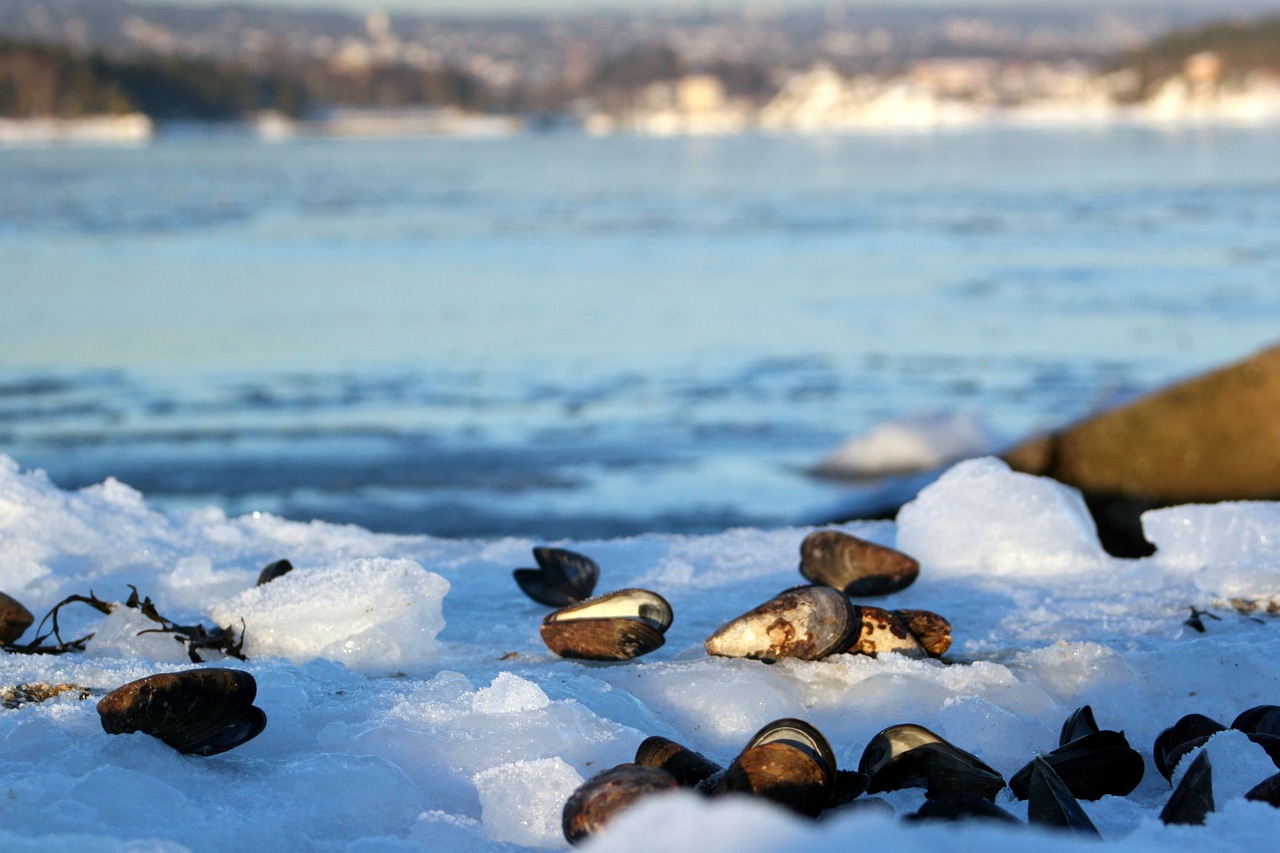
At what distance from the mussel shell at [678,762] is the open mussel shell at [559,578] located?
1092 mm

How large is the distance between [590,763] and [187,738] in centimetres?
61

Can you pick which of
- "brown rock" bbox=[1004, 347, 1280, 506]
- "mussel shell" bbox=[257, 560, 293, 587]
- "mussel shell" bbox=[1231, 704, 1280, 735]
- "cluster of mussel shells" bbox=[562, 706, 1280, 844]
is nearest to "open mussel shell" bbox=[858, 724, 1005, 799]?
"cluster of mussel shells" bbox=[562, 706, 1280, 844]

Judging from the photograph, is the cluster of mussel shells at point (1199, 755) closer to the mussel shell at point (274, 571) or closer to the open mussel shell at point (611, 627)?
the open mussel shell at point (611, 627)

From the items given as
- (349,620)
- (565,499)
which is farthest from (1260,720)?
(565,499)

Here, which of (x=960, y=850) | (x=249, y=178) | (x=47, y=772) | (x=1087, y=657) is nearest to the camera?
(x=960, y=850)

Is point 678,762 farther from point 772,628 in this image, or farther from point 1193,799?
point 1193,799

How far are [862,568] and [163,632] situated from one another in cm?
154

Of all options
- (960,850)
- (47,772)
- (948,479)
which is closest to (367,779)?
(47,772)

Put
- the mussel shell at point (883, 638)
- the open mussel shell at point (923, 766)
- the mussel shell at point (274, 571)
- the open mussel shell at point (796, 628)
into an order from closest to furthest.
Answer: the open mussel shell at point (923, 766) → the open mussel shell at point (796, 628) → the mussel shell at point (883, 638) → the mussel shell at point (274, 571)

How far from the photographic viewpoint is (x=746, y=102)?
518 feet

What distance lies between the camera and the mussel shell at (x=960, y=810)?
1718 millimetres

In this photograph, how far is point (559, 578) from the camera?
324 cm

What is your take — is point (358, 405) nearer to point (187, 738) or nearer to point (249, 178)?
point (187, 738)

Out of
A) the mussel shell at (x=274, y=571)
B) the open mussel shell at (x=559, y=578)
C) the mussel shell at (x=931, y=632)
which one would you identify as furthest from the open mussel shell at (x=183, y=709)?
the mussel shell at (x=931, y=632)
